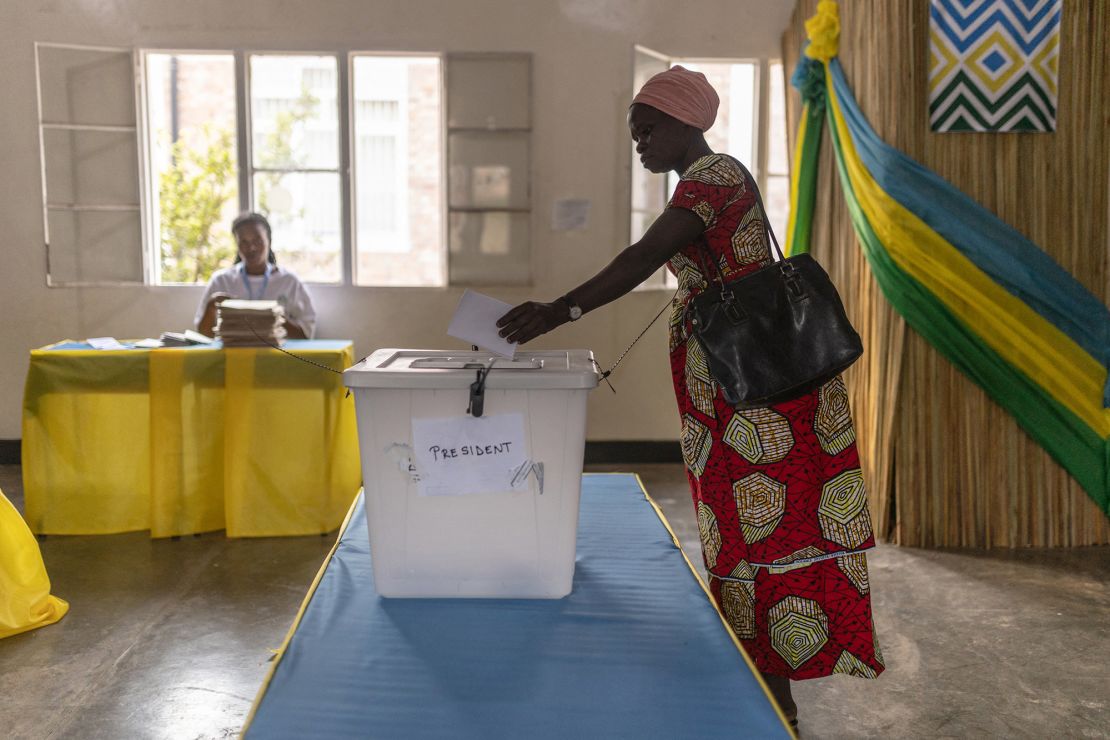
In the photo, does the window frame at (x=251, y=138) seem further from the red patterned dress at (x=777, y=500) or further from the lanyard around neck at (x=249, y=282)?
the red patterned dress at (x=777, y=500)

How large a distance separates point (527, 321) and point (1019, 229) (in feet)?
8.59

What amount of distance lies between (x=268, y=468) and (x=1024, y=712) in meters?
2.63

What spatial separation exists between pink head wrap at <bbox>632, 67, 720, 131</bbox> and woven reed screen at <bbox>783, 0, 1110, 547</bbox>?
1.95m

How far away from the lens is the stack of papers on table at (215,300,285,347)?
12.0ft

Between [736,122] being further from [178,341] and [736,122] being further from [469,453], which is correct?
[469,453]

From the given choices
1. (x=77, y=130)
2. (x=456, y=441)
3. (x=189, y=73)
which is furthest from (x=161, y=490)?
(x=189, y=73)

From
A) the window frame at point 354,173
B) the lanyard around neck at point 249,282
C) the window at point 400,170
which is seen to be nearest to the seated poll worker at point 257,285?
the lanyard around neck at point 249,282

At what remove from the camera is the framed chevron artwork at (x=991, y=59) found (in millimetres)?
3463

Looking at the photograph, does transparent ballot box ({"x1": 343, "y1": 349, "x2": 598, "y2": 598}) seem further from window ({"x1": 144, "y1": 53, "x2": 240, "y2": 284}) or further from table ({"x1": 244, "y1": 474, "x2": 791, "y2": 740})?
window ({"x1": 144, "y1": 53, "x2": 240, "y2": 284})

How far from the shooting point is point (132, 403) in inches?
144

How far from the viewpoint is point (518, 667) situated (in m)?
1.57

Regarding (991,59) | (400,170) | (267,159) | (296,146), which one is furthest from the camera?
(400,170)

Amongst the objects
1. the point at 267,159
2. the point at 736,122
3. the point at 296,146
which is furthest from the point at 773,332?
the point at 296,146

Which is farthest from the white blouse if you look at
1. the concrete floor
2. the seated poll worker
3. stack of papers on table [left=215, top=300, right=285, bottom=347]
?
the concrete floor
